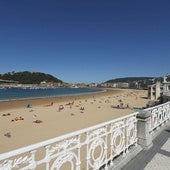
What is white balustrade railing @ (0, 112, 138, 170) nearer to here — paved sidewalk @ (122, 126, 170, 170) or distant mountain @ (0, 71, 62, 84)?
paved sidewalk @ (122, 126, 170, 170)

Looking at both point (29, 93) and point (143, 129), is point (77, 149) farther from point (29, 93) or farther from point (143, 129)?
point (29, 93)

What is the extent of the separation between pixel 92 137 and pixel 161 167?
5.57 feet

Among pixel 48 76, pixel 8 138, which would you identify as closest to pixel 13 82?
pixel 48 76

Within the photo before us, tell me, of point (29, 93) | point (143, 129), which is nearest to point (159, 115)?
point (143, 129)

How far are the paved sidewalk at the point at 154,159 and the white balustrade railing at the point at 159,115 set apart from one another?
39.1 inches

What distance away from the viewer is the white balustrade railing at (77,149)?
2391 millimetres

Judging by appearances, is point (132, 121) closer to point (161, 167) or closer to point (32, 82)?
point (161, 167)

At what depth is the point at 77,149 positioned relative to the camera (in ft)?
11.1

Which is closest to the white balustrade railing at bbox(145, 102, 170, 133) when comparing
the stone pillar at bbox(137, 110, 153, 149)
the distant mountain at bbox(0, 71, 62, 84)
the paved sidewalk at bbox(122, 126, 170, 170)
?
the stone pillar at bbox(137, 110, 153, 149)

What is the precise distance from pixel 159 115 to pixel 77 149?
17.6 ft

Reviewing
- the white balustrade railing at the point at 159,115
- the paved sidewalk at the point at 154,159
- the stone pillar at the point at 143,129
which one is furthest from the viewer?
the white balustrade railing at the point at 159,115

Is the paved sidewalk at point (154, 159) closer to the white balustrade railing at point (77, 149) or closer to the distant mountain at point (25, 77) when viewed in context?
the white balustrade railing at point (77, 149)

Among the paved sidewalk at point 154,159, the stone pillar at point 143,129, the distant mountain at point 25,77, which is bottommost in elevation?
the paved sidewalk at point 154,159

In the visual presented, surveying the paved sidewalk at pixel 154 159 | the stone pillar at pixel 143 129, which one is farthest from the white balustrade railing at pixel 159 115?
the paved sidewalk at pixel 154 159
